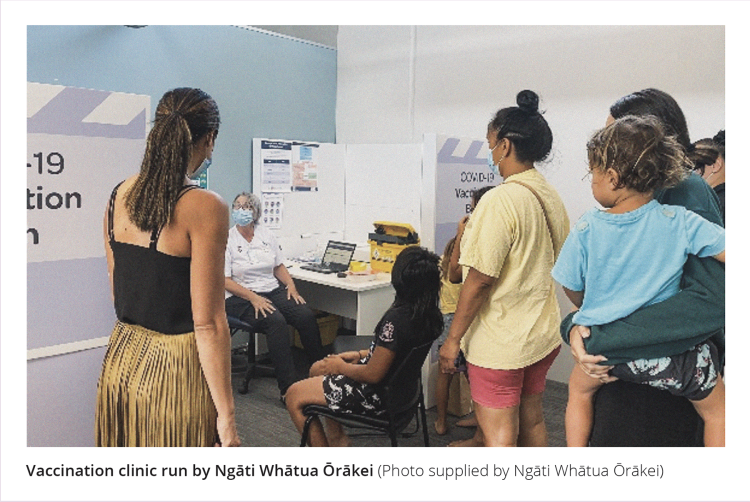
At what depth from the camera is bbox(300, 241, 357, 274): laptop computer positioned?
11.7 ft

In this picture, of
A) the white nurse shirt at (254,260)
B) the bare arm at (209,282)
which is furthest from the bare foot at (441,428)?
the bare arm at (209,282)

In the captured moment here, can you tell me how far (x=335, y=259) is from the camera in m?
3.66

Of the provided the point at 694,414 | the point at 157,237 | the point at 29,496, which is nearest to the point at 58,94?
the point at 157,237

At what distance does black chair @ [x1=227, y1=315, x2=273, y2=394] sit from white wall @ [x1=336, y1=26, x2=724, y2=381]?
1.62m

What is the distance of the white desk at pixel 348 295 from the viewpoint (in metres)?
3.21

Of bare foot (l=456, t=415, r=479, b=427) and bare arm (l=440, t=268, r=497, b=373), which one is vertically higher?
bare arm (l=440, t=268, r=497, b=373)

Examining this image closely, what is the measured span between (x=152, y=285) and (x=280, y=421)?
5.73 feet

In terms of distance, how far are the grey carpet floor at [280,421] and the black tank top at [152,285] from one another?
119 cm

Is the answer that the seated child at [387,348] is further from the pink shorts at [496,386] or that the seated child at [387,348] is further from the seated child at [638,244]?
the seated child at [638,244]

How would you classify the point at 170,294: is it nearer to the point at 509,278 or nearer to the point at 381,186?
the point at 509,278

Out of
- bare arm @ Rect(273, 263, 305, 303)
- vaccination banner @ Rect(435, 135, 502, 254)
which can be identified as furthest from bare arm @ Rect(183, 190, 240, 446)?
bare arm @ Rect(273, 263, 305, 303)

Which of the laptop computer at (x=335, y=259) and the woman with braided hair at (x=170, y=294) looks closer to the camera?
the woman with braided hair at (x=170, y=294)

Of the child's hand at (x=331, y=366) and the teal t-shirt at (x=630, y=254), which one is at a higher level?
the teal t-shirt at (x=630, y=254)

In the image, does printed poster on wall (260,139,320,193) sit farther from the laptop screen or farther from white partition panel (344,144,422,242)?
the laptop screen
